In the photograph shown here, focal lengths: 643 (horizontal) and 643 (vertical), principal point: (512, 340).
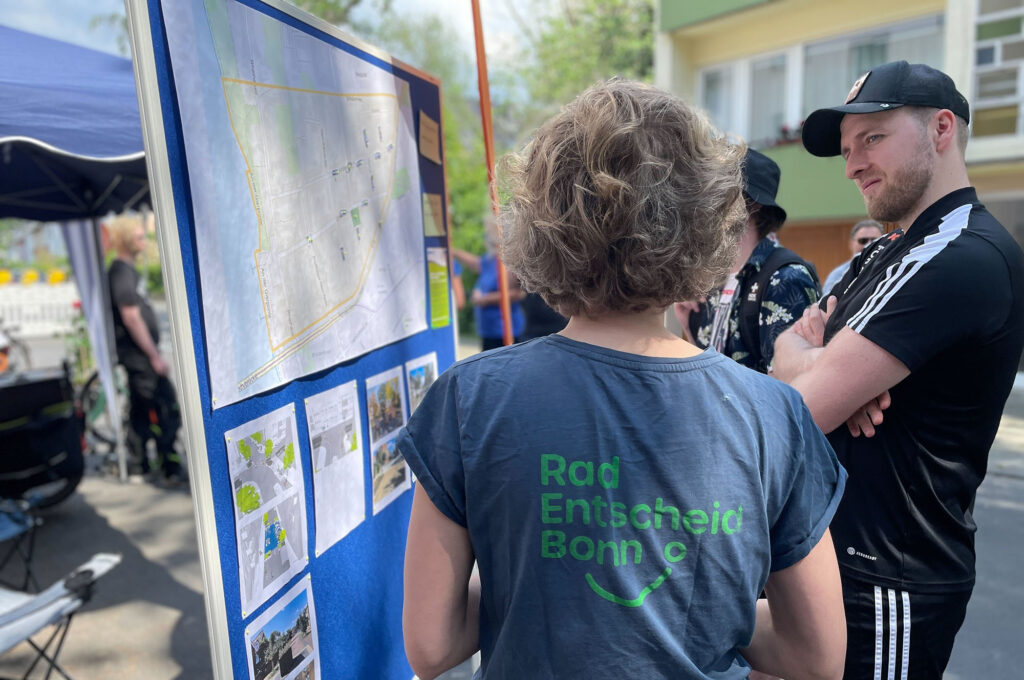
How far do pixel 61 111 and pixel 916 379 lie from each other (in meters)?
3.07

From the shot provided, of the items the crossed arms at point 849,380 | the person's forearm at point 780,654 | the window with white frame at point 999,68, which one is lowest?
the person's forearm at point 780,654

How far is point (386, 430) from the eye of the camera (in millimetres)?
1868

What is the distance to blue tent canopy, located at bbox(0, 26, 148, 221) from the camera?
2.42m

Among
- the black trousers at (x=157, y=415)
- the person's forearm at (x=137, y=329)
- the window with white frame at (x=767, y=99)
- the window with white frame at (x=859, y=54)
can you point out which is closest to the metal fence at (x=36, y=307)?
the black trousers at (x=157, y=415)

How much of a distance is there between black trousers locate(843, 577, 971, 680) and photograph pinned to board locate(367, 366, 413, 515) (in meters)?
1.19

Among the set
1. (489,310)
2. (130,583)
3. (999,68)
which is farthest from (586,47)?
(130,583)

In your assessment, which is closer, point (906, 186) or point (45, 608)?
point (906, 186)

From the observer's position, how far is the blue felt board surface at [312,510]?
114 centimetres

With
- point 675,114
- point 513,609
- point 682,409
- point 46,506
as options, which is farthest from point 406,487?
point 46,506

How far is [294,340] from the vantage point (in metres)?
1.43

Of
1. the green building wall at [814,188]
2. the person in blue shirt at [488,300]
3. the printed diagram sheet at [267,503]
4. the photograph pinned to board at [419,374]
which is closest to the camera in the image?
the printed diagram sheet at [267,503]

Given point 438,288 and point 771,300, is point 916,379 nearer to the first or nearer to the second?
point 771,300

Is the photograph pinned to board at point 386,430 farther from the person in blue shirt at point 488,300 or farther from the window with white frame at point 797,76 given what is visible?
the window with white frame at point 797,76

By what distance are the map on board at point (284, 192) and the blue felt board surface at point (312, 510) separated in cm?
2
